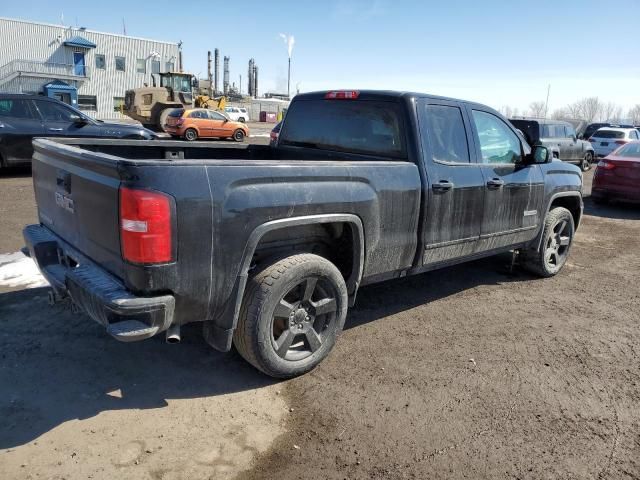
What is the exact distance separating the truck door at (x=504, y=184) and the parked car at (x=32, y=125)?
8.58 metres

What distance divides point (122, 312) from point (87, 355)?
1.29 metres

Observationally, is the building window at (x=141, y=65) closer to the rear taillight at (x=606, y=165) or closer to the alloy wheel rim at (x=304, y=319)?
the rear taillight at (x=606, y=165)

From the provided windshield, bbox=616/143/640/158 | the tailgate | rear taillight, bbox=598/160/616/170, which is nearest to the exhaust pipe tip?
the tailgate

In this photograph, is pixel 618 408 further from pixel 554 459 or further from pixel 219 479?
pixel 219 479

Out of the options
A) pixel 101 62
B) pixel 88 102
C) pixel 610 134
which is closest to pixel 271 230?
pixel 610 134

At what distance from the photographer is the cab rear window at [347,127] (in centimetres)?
412

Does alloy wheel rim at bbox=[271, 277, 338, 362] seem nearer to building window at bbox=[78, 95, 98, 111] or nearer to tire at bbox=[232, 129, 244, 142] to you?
tire at bbox=[232, 129, 244, 142]

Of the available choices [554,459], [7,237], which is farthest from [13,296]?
[554,459]

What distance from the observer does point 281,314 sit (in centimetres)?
327

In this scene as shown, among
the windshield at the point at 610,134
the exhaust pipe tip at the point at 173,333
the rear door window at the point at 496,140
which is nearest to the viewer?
the exhaust pipe tip at the point at 173,333

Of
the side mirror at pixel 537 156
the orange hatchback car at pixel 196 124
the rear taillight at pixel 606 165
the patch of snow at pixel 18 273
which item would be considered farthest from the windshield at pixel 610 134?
the patch of snow at pixel 18 273

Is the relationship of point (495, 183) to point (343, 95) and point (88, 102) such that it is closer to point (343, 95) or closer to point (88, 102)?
point (343, 95)

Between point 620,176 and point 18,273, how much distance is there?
442 inches

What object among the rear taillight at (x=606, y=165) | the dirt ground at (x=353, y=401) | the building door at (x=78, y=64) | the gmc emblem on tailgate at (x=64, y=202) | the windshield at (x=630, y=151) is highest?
the building door at (x=78, y=64)
